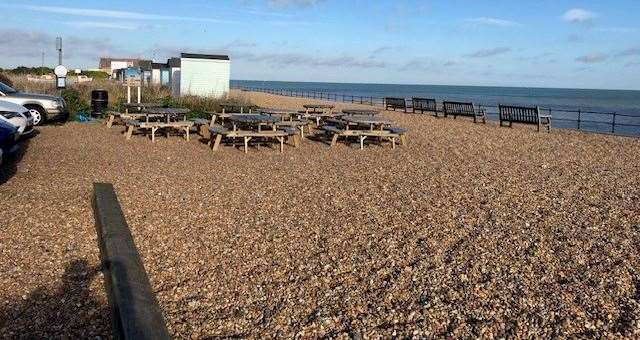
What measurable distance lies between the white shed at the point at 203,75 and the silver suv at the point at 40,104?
34.7 ft

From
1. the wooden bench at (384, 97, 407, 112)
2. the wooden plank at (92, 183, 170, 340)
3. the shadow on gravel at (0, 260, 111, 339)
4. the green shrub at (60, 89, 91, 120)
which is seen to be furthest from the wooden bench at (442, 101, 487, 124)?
the shadow on gravel at (0, 260, 111, 339)

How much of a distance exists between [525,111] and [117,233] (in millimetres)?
16451

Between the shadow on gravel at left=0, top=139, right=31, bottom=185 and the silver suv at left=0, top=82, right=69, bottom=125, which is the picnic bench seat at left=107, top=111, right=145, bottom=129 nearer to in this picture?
the silver suv at left=0, top=82, right=69, bottom=125

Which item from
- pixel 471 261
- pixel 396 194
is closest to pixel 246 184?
pixel 396 194

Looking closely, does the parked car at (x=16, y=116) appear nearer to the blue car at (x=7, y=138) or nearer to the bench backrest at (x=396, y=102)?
the blue car at (x=7, y=138)

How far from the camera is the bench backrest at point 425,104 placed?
81.2ft

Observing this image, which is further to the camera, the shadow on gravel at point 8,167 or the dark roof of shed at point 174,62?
the dark roof of shed at point 174,62

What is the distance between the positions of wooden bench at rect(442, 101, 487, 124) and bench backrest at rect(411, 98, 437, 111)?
926 mm

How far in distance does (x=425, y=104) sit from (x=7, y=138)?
62.4 ft

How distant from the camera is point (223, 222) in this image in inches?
276

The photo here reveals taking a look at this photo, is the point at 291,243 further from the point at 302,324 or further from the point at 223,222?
the point at 302,324

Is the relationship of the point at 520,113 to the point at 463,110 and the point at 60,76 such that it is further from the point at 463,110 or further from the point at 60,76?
the point at 60,76

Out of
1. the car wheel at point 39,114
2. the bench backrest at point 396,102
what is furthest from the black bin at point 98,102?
the bench backrest at point 396,102

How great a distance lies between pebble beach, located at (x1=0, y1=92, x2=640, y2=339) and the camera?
4.30 m
